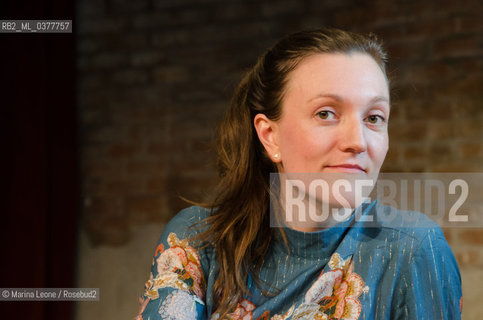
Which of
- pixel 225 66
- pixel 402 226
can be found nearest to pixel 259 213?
pixel 402 226

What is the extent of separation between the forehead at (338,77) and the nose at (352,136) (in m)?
0.06

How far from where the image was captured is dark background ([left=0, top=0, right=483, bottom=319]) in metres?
2.31

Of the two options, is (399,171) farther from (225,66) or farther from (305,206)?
(305,206)

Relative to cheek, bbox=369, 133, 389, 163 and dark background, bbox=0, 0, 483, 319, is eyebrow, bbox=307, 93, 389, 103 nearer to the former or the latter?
cheek, bbox=369, 133, 389, 163

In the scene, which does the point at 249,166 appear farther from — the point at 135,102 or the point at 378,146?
the point at 135,102

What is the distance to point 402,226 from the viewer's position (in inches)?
50.4

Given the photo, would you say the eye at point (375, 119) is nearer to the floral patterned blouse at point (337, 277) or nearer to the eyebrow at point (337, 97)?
the eyebrow at point (337, 97)

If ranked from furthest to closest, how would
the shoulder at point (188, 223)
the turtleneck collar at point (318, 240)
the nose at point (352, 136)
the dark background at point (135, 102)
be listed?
1. the dark background at point (135, 102)
2. the shoulder at point (188, 223)
3. the turtleneck collar at point (318, 240)
4. the nose at point (352, 136)

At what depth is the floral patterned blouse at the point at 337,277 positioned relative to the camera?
3.87ft

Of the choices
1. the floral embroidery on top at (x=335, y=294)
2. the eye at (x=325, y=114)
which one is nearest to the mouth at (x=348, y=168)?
the eye at (x=325, y=114)

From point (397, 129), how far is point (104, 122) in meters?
1.48

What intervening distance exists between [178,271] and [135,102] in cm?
155

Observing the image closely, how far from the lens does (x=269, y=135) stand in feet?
4.53

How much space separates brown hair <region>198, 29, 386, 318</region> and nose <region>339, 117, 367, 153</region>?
0.63 feet
